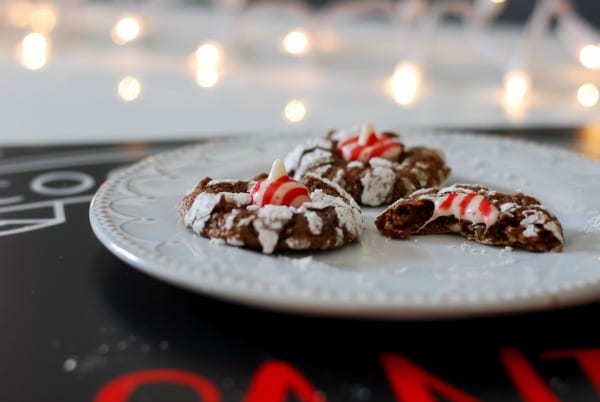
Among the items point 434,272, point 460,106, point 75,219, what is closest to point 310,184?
point 434,272

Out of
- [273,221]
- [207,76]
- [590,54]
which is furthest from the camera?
[207,76]

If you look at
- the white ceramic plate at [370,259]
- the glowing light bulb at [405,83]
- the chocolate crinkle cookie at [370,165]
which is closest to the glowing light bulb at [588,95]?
the glowing light bulb at [405,83]

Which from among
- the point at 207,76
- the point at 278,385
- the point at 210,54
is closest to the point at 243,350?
the point at 278,385

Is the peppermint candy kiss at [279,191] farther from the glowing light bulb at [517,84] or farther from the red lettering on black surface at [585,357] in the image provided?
the glowing light bulb at [517,84]

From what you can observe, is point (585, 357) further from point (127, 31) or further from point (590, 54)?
point (127, 31)

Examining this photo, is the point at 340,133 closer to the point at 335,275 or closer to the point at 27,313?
the point at 335,275

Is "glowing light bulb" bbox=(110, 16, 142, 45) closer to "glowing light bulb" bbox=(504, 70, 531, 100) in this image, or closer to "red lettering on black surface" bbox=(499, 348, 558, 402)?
"glowing light bulb" bbox=(504, 70, 531, 100)
